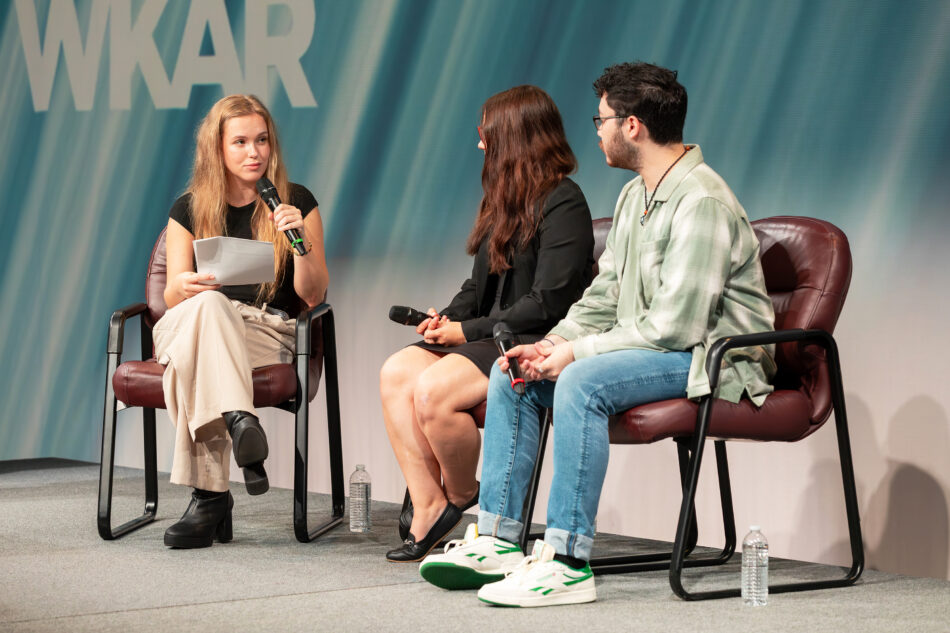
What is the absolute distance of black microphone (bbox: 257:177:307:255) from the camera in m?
3.36

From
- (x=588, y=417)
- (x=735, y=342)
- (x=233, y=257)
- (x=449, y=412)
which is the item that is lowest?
(x=449, y=412)

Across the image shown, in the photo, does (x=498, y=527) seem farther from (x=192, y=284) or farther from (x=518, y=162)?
(x=192, y=284)

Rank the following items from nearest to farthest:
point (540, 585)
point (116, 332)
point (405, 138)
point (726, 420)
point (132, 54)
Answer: point (540, 585) < point (726, 420) < point (116, 332) < point (405, 138) < point (132, 54)

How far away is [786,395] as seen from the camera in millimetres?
2816

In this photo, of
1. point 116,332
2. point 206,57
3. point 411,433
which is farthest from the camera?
point 206,57

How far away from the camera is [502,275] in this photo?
3344 millimetres

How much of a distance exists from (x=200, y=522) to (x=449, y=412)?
84cm

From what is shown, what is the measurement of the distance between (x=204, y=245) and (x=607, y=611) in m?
1.52

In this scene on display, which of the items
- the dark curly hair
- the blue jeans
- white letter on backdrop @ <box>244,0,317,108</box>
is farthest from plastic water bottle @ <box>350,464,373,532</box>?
white letter on backdrop @ <box>244,0,317,108</box>

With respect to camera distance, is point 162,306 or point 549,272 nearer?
point 549,272

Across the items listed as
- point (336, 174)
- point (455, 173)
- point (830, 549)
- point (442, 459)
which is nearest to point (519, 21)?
point (455, 173)

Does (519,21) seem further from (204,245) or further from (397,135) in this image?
(204,245)

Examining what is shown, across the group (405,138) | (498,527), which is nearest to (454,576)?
(498,527)

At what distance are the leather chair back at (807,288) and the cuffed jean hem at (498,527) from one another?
748mm
